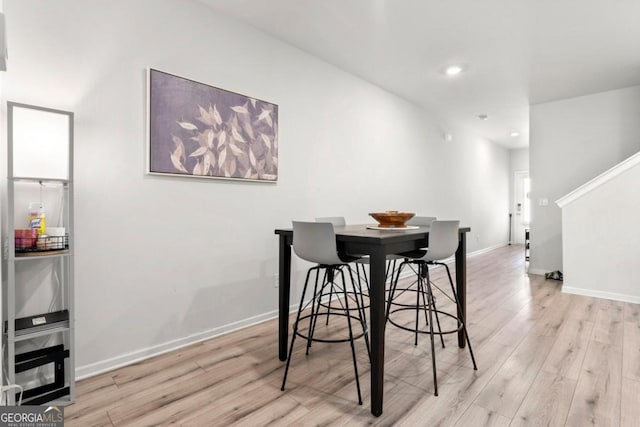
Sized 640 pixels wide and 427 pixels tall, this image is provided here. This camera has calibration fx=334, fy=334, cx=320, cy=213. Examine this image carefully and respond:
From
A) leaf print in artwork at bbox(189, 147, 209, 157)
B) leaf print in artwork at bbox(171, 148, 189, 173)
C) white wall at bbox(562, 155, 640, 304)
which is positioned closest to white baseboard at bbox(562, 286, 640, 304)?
white wall at bbox(562, 155, 640, 304)

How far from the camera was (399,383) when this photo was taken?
1951 mm

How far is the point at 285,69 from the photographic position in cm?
313

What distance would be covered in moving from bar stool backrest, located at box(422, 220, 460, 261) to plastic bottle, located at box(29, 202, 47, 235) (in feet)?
6.92

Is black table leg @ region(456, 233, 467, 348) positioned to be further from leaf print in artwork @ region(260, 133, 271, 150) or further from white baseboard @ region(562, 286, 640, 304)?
white baseboard @ region(562, 286, 640, 304)

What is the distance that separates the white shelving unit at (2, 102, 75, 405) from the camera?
5.52 ft

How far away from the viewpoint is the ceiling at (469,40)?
2590 mm

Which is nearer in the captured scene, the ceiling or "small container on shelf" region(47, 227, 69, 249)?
"small container on shelf" region(47, 227, 69, 249)

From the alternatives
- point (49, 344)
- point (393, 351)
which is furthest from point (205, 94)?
point (393, 351)

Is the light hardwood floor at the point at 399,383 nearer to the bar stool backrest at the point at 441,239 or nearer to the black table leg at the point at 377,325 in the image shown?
the black table leg at the point at 377,325

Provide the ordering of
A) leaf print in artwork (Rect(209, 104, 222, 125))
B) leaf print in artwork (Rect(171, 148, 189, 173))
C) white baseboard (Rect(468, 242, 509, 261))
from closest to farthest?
leaf print in artwork (Rect(171, 148, 189, 173)), leaf print in artwork (Rect(209, 104, 222, 125)), white baseboard (Rect(468, 242, 509, 261))

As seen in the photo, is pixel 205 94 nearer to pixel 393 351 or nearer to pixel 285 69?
pixel 285 69

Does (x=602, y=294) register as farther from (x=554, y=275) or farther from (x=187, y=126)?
(x=187, y=126)

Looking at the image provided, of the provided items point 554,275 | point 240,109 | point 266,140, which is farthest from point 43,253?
point 554,275

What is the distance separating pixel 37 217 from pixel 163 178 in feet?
2.46
